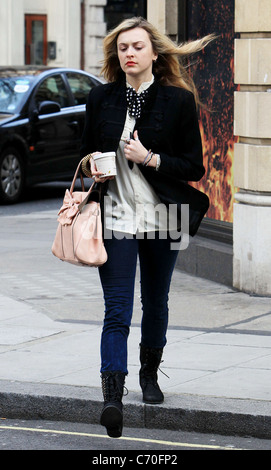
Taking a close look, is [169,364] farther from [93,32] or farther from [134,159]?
[93,32]

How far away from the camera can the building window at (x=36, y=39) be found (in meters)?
34.9

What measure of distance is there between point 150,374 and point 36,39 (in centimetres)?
2978

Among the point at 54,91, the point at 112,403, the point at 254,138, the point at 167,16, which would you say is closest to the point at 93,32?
the point at 54,91

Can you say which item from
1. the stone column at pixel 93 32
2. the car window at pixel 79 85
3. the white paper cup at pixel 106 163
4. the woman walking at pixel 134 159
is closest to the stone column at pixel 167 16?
the woman walking at pixel 134 159

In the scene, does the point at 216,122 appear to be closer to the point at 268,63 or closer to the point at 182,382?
the point at 268,63

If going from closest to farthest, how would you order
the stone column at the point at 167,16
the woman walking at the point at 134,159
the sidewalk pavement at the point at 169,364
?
the woman walking at the point at 134,159
the sidewalk pavement at the point at 169,364
the stone column at the point at 167,16

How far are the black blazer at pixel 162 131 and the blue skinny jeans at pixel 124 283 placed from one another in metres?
0.23

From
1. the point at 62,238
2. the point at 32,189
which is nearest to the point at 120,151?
the point at 62,238

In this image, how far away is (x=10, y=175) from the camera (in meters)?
15.8

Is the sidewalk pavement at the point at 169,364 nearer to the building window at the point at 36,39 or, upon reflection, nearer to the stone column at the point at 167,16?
the stone column at the point at 167,16

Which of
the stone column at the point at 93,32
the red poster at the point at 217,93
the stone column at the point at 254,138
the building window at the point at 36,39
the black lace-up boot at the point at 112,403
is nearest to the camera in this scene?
the black lace-up boot at the point at 112,403

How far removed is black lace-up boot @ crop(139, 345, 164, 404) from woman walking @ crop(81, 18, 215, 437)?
1.38ft

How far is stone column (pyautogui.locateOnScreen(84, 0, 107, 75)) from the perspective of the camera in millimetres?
36031
